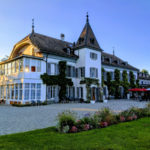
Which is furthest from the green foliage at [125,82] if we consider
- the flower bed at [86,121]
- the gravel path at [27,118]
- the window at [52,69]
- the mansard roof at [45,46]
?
the flower bed at [86,121]

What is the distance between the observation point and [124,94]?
3538 centimetres

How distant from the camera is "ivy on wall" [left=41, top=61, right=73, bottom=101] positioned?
21.6 metres

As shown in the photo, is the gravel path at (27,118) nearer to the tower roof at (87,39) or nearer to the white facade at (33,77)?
the white facade at (33,77)

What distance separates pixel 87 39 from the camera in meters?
27.1

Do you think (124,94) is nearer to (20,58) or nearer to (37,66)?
(37,66)

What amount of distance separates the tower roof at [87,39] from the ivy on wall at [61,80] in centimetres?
529

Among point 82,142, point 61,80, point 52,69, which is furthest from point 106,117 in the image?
point 52,69

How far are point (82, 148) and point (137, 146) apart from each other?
5.20 feet

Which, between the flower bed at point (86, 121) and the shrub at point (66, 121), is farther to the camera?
the shrub at point (66, 121)

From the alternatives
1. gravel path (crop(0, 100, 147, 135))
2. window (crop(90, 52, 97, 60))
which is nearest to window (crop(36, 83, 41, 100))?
gravel path (crop(0, 100, 147, 135))

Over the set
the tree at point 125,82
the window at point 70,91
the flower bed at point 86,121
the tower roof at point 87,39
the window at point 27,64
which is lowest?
the flower bed at point 86,121

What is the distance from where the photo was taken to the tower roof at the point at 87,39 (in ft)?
87.0

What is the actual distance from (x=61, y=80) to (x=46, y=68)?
2.97 metres

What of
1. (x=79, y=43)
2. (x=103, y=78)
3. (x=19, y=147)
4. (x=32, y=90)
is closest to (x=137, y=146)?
(x=19, y=147)
